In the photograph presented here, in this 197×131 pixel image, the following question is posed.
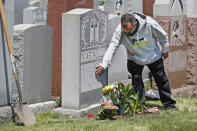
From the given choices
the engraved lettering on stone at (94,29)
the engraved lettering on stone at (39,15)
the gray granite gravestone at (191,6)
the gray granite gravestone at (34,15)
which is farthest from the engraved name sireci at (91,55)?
the gray granite gravestone at (191,6)

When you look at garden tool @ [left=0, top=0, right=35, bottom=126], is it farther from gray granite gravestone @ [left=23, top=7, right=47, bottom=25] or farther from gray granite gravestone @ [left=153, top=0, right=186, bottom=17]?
gray granite gravestone @ [left=23, top=7, right=47, bottom=25]

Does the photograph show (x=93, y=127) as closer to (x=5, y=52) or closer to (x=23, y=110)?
(x=23, y=110)

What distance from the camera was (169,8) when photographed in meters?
9.62

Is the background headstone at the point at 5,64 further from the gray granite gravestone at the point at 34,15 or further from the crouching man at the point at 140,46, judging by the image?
the gray granite gravestone at the point at 34,15

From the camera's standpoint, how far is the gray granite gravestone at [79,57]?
7.29 meters

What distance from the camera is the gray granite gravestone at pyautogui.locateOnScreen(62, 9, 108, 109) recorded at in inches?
287

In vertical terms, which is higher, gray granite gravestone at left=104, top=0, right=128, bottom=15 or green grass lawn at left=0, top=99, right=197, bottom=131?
gray granite gravestone at left=104, top=0, right=128, bottom=15

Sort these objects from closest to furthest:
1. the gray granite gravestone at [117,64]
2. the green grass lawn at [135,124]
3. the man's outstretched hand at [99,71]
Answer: the green grass lawn at [135,124] → the man's outstretched hand at [99,71] → the gray granite gravestone at [117,64]

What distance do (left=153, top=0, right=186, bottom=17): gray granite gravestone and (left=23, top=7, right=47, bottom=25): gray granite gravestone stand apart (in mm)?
4952

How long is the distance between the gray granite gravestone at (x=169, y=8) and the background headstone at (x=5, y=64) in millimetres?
3730

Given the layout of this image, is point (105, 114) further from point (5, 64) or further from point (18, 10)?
point (18, 10)

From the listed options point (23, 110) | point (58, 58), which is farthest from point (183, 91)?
point (23, 110)

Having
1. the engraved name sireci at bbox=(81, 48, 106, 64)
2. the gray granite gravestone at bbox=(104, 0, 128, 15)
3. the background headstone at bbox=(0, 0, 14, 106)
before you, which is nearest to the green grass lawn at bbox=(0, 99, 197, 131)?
the background headstone at bbox=(0, 0, 14, 106)

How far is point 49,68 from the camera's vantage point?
25.3 feet
